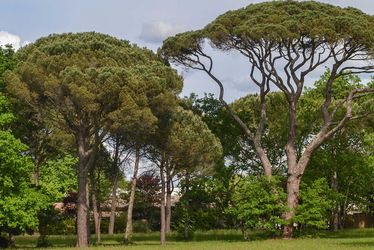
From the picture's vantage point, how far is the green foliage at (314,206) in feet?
115

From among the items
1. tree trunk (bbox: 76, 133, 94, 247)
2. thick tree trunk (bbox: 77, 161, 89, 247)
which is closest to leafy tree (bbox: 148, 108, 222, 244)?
tree trunk (bbox: 76, 133, 94, 247)

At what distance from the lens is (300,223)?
3550 cm

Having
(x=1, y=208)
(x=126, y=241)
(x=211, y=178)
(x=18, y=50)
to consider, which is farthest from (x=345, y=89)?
(x=1, y=208)

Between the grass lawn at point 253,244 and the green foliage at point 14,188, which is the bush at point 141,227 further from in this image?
the green foliage at point 14,188

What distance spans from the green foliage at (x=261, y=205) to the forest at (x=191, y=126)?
0.08m

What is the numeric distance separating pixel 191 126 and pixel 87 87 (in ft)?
27.4

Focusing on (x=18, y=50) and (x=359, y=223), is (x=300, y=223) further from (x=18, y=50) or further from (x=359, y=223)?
(x=359, y=223)

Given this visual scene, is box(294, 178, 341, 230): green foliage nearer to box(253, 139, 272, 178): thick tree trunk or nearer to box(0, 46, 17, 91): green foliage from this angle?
box(253, 139, 272, 178): thick tree trunk

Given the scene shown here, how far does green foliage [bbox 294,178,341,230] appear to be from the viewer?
35.1 m

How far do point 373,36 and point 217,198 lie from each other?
16.3 metres

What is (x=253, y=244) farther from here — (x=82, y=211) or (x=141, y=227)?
(x=141, y=227)

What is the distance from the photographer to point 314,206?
35531mm

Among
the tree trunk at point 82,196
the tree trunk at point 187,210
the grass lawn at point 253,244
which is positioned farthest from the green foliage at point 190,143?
the tree trunk at point 82,196

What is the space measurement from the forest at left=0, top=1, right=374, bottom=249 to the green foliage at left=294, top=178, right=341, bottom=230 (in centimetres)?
8
